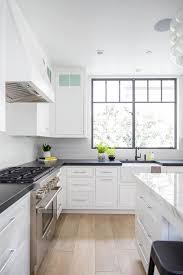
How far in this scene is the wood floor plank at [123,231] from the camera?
2.92m

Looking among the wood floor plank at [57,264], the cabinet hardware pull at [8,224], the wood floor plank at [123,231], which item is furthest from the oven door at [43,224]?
the wood floor plank at [123,231]

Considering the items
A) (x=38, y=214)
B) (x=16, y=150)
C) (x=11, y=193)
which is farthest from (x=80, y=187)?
(x=11, y=193)

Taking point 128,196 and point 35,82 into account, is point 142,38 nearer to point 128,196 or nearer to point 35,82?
point 35,82

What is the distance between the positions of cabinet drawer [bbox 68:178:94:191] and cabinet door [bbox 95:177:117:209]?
0.41 ft

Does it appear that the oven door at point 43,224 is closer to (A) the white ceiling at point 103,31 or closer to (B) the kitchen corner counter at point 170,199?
(B) the kitchen corner counter at point 170,199

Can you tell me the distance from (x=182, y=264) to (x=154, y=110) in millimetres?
4145

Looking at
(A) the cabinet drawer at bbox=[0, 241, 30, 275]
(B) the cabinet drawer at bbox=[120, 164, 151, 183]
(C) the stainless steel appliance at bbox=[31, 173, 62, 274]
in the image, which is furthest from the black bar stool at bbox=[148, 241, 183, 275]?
(B) the cabinet drawer at bbox=[120, 164, 151, 183]

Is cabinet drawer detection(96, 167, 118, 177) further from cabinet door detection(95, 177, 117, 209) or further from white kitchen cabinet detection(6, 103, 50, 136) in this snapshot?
white kitchen cabinet detection(6, 103, 50, 136)

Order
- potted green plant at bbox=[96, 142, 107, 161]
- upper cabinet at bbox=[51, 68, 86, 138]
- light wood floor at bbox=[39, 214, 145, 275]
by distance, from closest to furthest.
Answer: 1. light wood floor at bbox=[39, 214, 145, 275]
2. upper cabinet at bbox=[51, 68, 86, 138]
3. potted green plant at bbox=[96, 142, 107, 161]

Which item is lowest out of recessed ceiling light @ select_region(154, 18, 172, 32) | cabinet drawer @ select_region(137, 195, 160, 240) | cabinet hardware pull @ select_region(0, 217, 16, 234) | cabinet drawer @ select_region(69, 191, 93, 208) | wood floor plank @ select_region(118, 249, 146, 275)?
wood floor plank @ select_region(118, 249, 146, 275)

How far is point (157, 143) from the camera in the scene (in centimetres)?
503

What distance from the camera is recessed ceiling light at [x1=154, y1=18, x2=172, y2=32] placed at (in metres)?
2.72

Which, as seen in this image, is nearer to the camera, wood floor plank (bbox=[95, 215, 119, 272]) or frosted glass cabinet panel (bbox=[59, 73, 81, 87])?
wood floor plank (bbox=[95, 215, 119, 272])

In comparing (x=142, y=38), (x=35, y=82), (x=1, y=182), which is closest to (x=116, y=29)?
(x=142, y=38)
